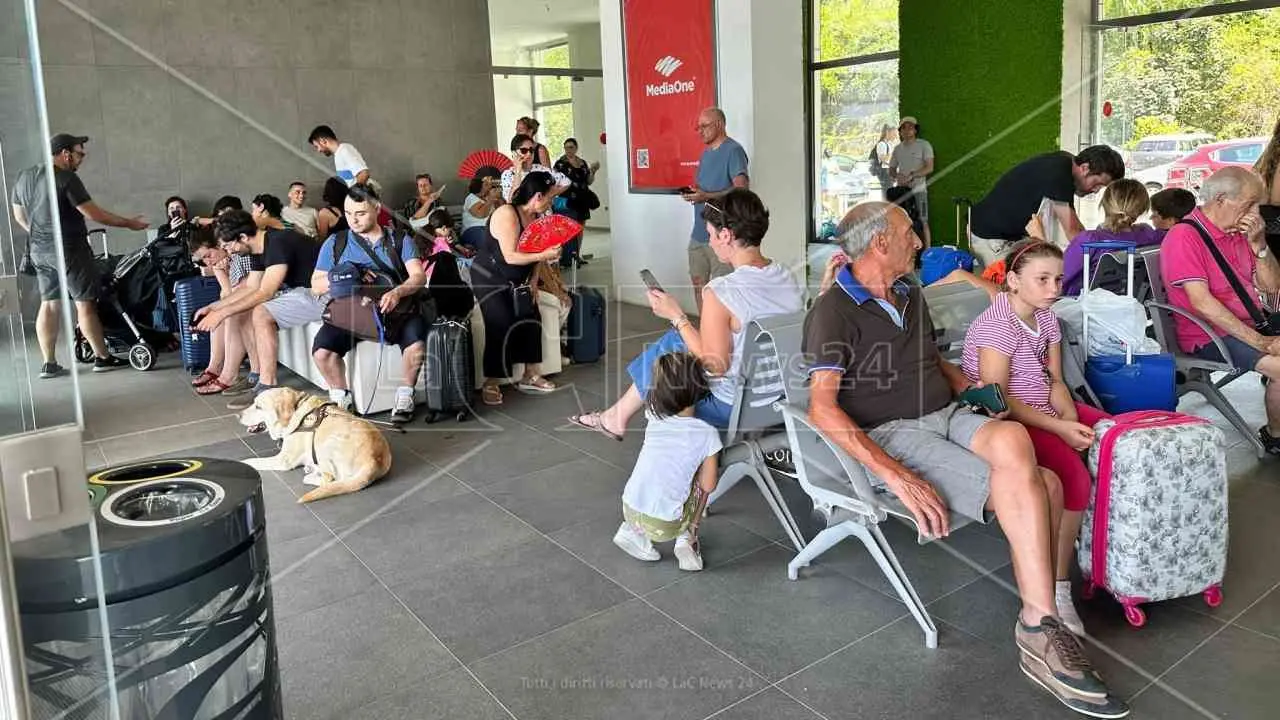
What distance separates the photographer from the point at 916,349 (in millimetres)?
3035

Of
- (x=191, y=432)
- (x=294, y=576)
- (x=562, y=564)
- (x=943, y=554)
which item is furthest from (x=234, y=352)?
(x=943, y=554)

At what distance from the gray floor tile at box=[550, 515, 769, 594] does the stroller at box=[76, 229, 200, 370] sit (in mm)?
4878

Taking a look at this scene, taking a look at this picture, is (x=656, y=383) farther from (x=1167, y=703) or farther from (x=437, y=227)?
(x=437, y=227)

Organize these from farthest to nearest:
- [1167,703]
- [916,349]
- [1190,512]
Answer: [916,349]
[1190,512]
[1167,703]

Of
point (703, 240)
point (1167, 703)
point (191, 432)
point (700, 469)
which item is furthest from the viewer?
point (703, 240)

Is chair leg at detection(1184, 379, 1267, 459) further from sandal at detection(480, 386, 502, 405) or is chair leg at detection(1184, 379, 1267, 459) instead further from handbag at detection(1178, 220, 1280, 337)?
sandal at detection(480, 386, 502, 405)

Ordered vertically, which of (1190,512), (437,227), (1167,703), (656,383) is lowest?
(1167,703)

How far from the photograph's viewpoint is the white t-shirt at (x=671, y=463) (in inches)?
130

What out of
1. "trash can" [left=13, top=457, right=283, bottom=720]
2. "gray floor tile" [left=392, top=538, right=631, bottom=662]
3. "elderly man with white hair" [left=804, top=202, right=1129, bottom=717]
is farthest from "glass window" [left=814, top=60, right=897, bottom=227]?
"trash can" [left=13, top=457, right=283, bottom=720]

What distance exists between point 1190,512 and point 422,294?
154 inches

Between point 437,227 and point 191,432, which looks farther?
point 437,227

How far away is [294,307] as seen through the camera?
19.3ft

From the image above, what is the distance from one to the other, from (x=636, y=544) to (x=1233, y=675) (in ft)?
5.92

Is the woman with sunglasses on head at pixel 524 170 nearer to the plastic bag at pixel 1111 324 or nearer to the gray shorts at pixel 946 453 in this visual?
the plastic bag at pixel 1111 324
